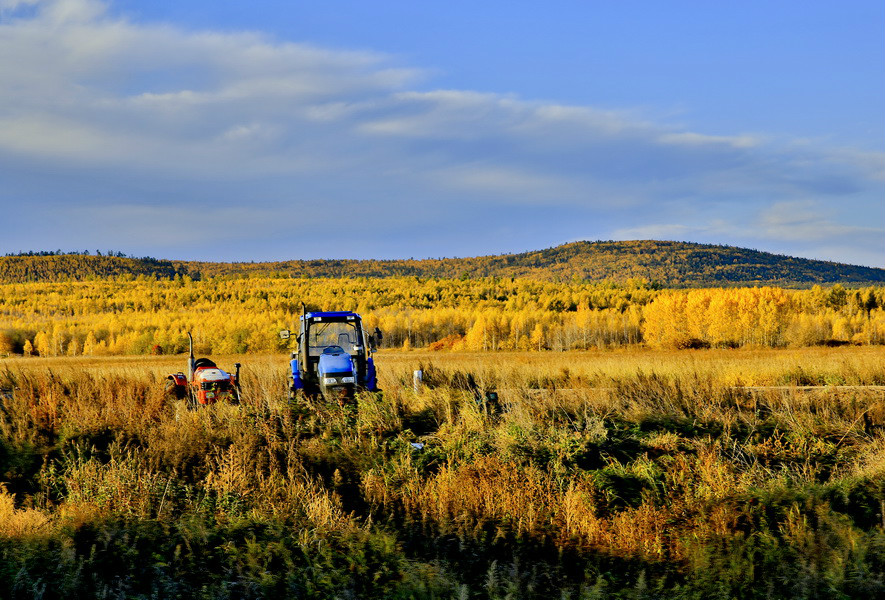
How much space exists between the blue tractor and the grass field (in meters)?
0.94

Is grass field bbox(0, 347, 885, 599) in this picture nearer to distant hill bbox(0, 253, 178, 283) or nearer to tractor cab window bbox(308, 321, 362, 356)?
tractor cab window bbox(308, 321, 362, 356)

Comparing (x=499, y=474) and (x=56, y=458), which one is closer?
(x=499, y=474)

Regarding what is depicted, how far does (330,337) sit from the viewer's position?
52.2 ft

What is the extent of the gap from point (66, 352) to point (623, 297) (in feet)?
206

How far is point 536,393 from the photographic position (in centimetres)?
1584

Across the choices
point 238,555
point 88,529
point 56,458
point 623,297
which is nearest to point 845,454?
point 238,555

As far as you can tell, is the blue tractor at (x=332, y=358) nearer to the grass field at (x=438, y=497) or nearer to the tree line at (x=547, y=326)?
the grass field at (x=438, y=497)

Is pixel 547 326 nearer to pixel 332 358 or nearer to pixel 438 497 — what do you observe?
pixel 332 358

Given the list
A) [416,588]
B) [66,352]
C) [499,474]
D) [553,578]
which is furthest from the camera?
[66,352]

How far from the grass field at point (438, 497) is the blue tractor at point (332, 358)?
36.9 inches

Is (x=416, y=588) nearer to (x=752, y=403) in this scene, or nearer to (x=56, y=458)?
(x=56, y=458)

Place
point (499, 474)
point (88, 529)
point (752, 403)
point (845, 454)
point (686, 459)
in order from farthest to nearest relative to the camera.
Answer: point (752, 403), point (845, 454), point (686, 459), point (499, 474), point (88, 529)

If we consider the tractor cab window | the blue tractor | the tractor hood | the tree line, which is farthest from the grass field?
the tree line

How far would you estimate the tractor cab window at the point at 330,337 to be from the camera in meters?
15.7
